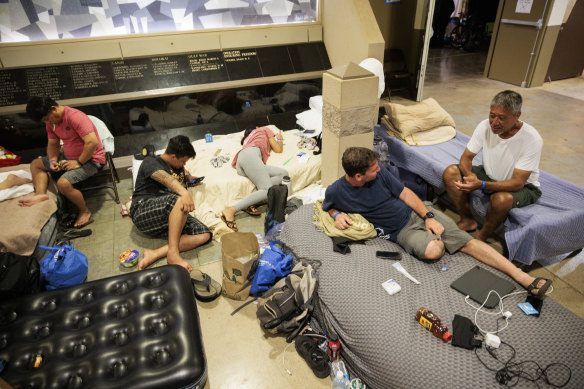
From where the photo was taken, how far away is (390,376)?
205 centimetres

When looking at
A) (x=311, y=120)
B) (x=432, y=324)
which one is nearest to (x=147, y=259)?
(x=432, y=324)

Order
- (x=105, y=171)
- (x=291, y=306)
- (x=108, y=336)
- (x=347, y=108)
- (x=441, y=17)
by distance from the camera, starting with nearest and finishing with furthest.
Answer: (x=108, y=336) → (x=291, y=306) → (x=347, y=108) → (x=105, y=171) → (x=441, y=17)

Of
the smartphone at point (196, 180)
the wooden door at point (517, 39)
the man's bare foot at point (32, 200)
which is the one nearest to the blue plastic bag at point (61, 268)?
the man's bare foot at point (32, 200)

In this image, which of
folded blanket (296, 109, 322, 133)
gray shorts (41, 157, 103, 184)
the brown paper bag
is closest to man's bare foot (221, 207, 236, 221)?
the brown paper bag

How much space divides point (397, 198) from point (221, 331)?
174 cm

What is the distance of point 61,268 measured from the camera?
2.86 metres

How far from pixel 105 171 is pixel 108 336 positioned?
116 inches

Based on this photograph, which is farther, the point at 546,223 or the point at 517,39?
the point at 517,39

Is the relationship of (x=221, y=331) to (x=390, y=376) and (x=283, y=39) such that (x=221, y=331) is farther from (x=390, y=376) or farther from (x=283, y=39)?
(x=283, y=39)

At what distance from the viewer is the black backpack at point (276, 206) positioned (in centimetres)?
354

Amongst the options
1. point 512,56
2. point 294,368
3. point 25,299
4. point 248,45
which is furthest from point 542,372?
point 512,56

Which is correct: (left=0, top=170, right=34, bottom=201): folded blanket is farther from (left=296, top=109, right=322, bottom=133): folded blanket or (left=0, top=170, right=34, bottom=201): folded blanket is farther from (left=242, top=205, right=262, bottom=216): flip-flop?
(left=296, top=109, right=322, bottom=133): folded blanket

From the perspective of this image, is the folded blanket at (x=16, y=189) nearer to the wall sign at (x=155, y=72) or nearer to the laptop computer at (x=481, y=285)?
the wall sign at (x=155, y=72)

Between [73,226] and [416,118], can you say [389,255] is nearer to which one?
[416,118]
